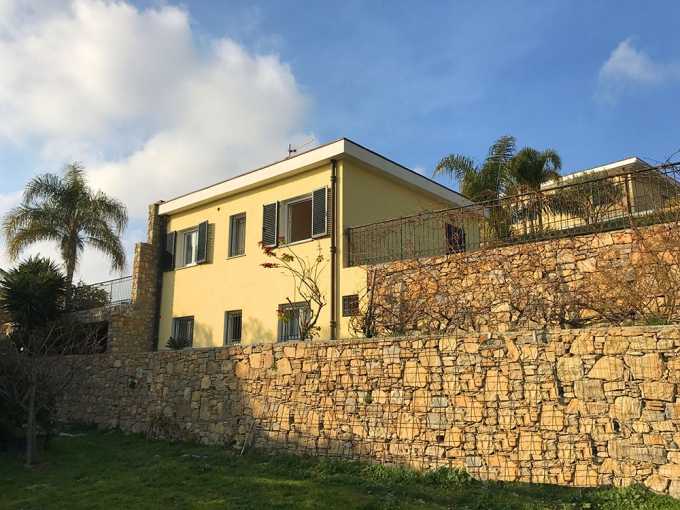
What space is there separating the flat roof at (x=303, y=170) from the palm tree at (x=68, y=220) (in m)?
5.35

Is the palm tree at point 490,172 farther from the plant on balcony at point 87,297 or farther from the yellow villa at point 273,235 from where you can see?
the plant on balcony at point 87,297

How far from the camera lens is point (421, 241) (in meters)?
13.7

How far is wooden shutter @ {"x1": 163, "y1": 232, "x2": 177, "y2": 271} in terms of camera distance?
18.9m

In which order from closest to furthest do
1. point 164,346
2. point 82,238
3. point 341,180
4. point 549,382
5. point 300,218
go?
point 549,382 → point 341,180 → point 300,218 → point 164,346 → point 82,238

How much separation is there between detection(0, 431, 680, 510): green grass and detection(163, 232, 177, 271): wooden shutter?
8052 mm

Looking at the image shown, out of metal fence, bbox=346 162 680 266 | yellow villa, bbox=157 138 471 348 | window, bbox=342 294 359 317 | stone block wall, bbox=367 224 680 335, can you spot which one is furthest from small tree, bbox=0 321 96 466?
metal fence, bbox=346 162 680 266

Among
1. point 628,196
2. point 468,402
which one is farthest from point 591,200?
point 468,402

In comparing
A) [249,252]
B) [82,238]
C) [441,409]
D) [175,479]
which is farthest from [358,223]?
[82,238]

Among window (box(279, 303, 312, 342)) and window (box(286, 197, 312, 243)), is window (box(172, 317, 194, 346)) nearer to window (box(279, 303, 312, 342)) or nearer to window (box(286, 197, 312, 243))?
window (box(279, 303, 312, 342))

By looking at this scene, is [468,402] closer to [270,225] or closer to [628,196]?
[628,196]

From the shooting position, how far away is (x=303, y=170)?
15344 millimetres

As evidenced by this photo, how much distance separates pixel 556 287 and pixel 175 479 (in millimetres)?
7005

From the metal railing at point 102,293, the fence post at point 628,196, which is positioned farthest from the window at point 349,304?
the metal railing at point 102,293

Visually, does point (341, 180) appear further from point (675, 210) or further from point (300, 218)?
point (675, 210)
